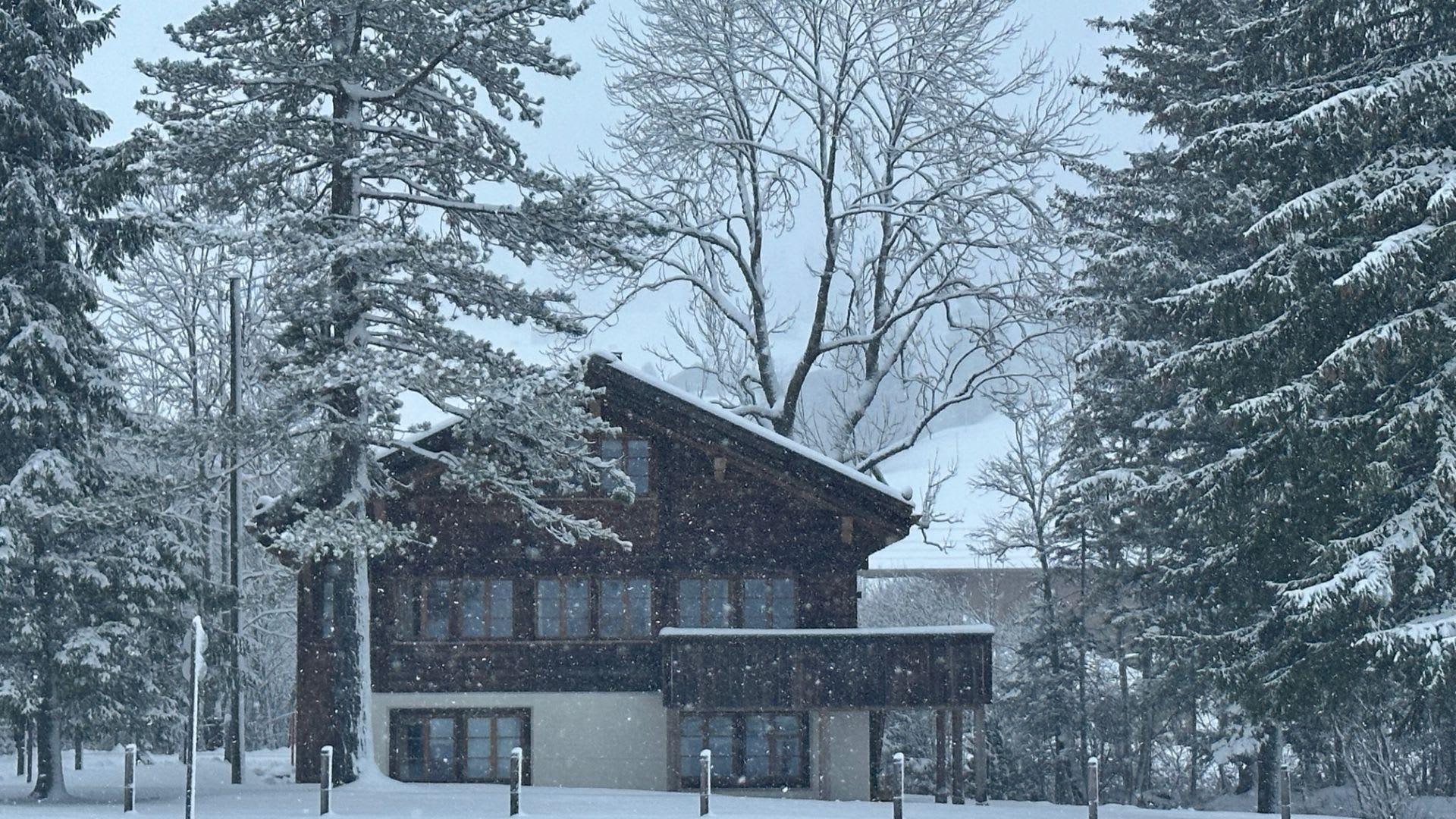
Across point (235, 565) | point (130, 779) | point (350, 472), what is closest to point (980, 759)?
point (350, 472)

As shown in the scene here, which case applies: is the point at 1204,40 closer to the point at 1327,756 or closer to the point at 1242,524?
the point at 1242,524

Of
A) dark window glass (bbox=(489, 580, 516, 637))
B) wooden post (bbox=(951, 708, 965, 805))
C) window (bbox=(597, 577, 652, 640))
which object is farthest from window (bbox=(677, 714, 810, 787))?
dark window glass (bbox=(489, 580, 516, 637))

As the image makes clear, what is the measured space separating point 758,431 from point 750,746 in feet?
19.1

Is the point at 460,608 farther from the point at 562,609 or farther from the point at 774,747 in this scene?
the point at 774,747

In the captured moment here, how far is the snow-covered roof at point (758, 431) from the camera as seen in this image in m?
28.8

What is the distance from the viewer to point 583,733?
29.1 meters

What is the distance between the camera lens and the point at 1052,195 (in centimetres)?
3206

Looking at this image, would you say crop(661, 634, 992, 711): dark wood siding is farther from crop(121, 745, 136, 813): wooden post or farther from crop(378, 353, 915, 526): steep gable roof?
crop(121, 745, 136, 813): wooden post

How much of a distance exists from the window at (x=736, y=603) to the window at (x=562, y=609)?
1781 millimetres

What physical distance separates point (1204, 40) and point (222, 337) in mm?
22746

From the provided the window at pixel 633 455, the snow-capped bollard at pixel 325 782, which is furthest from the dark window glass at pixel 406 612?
the snow-capped bollard at pixel 325 782

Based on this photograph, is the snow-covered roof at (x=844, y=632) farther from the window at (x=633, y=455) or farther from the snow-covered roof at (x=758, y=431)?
the window at (x=633, y=455)

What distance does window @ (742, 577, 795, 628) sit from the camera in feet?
97.6

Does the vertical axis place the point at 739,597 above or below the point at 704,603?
above
